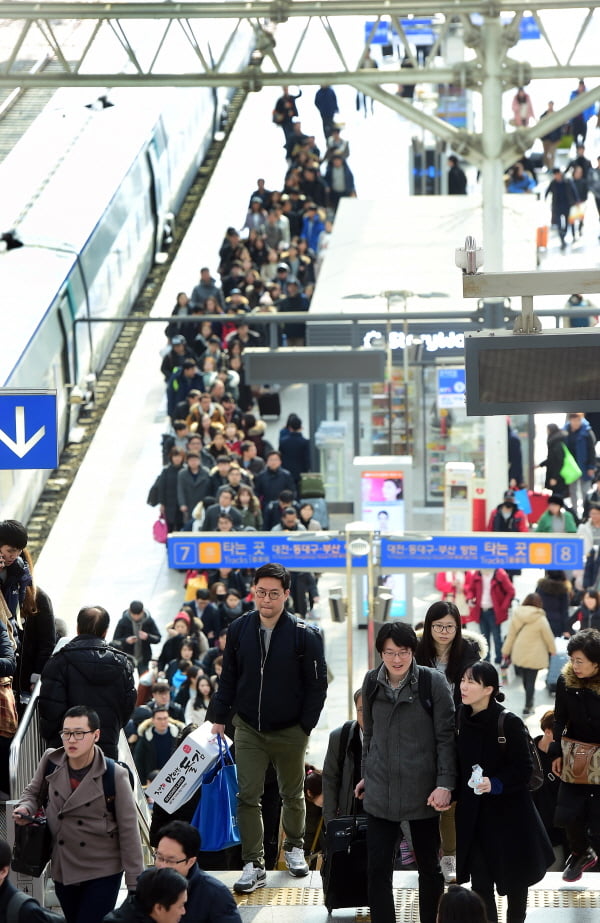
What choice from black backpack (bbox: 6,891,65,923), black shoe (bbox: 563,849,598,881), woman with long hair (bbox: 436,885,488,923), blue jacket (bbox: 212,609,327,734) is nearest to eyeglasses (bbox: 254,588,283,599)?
blue jacket (bbox: 212,609,327,734)

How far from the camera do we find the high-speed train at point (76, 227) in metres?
20.1

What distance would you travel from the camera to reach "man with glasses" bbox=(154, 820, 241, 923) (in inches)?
243

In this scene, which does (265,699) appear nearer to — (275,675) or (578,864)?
(275,675)

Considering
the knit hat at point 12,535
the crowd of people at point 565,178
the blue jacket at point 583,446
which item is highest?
the crowd of people at point 565,178

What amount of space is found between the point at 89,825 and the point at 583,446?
13.8 metres

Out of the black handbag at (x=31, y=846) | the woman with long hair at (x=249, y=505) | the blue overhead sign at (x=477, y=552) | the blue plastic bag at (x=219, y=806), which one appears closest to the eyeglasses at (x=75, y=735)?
the black handbag at (x=31, y=846)

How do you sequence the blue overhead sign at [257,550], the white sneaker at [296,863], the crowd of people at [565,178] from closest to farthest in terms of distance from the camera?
the white sneaker at [296,863]
the blue overhead sign at [257,550]
the crowd of people at [565,178]

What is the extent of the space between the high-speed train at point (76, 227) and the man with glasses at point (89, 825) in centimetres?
1154

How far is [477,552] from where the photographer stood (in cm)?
1317

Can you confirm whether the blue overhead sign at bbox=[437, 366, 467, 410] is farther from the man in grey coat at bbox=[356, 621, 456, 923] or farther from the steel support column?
the man in grey coat at bbox=[356, 621, 456, 923]

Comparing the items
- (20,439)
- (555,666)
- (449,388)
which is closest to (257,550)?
(20,439)

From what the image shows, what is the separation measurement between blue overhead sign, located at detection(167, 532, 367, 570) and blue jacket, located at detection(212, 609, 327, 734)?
5062mm

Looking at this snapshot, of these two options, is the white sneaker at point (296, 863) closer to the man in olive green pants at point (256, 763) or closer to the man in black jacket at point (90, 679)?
the man in olive green pants at point (256, 763)

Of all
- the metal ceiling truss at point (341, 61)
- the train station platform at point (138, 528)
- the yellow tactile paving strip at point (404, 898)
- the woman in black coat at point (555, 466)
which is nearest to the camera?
the yellow tactile paving strip at point (404, 898)
